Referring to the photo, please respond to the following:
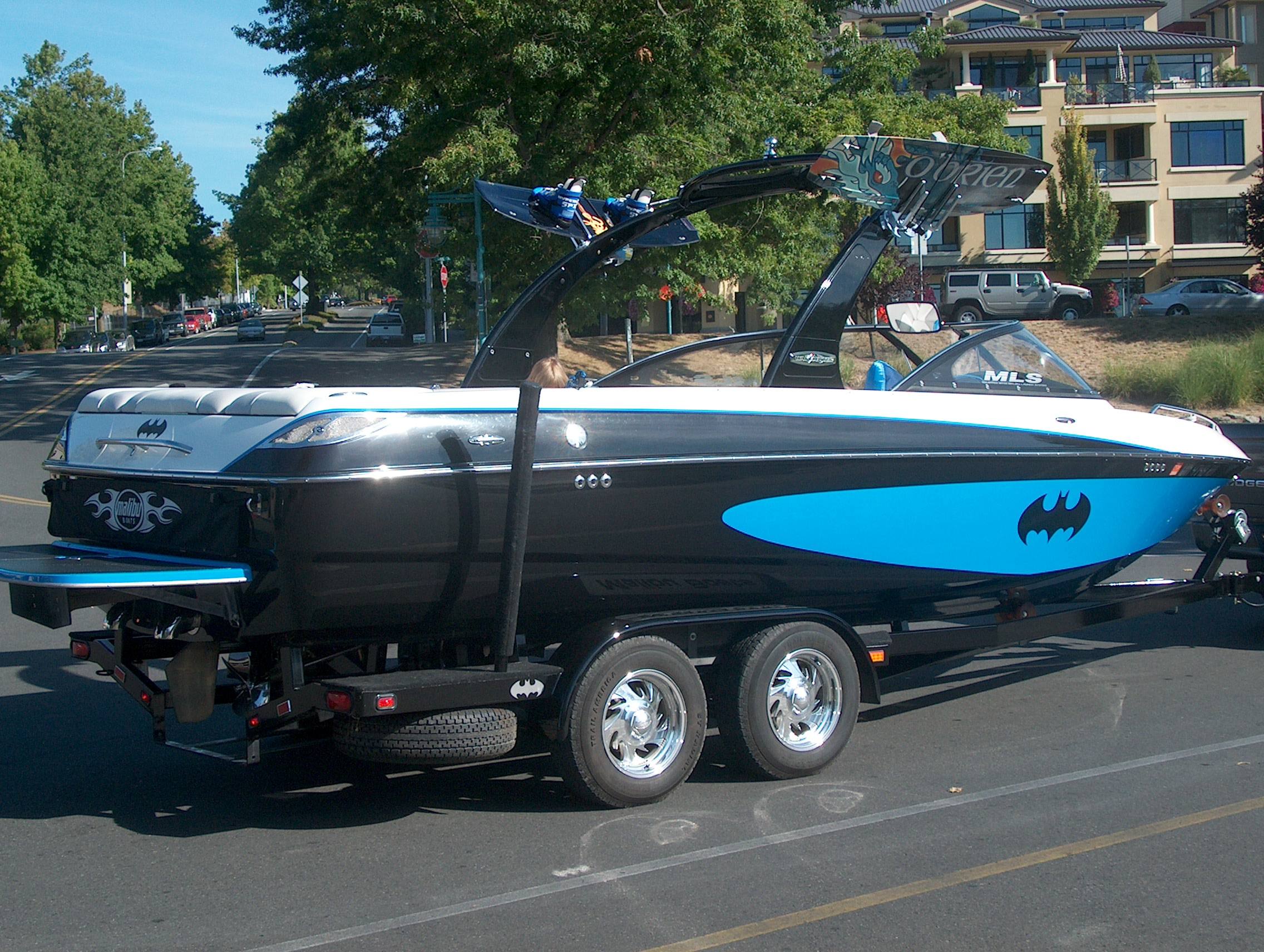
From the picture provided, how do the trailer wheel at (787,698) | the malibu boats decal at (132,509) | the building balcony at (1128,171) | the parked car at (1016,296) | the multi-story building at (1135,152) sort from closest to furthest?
the malibu boats decal at (132,509) < the trailer wheel at (787,698) < the parked car at (1016,296) < the multi-story building at (1135,152) < the building balcony at (1128,171)

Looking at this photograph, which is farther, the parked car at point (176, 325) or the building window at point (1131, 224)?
the parked car at point (176, 325)

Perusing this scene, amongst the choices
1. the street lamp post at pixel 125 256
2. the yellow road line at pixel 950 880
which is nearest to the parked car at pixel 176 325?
the street lamp post at pixel 125 256

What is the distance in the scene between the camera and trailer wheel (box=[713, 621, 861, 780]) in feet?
17.8

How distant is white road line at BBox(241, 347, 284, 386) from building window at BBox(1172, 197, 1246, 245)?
37726mm

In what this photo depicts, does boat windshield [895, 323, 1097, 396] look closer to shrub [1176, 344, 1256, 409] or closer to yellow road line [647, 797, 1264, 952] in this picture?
yellow road line [647, 797, 1264, 952]

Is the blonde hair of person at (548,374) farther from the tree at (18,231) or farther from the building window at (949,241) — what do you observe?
the tree at (18,231)

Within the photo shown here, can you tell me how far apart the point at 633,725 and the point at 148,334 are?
212 feet

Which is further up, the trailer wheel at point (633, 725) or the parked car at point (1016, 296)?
the parked car at point (1016, 296)

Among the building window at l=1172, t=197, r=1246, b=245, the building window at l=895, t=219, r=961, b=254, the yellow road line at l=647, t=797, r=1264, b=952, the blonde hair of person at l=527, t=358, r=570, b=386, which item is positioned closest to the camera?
the yellow road line at l=647, t=797, r=1264, b=952

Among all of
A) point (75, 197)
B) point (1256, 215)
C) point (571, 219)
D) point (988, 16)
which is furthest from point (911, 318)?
point (75, 197)

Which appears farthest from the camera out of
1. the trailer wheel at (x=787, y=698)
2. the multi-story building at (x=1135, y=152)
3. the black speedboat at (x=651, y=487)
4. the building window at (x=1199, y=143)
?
the building window at (x=1199, y=143)

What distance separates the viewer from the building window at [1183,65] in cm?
5738

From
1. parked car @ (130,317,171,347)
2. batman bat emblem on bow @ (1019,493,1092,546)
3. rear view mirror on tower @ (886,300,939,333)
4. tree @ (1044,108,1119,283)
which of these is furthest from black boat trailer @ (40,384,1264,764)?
parked car @ (130,317,171,347)

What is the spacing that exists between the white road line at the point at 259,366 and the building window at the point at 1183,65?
42.2m
